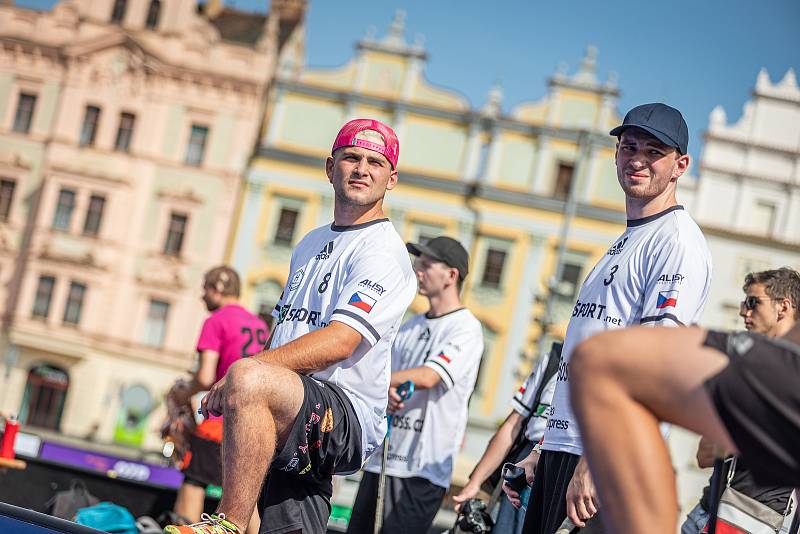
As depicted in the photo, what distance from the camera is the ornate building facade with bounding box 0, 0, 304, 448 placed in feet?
113

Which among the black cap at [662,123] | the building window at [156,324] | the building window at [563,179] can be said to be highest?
the building window at [563,179]

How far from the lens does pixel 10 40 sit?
36.2 metres

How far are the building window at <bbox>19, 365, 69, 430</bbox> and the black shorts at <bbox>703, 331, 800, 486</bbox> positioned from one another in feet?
114

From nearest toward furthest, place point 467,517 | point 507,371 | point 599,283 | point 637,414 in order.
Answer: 1. point 637,414
2. point 599,283
3. point 467,517
4. point 507,371

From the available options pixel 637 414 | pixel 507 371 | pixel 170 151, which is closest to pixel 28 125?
pixel 170 151

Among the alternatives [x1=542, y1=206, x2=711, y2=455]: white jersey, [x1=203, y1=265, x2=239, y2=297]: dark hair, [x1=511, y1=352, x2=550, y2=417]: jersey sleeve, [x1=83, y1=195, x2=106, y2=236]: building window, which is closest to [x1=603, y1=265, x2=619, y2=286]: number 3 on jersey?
[x1=542, y1=206, x2=711, y2=455]: white jersey

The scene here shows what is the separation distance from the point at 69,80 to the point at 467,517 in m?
33.9

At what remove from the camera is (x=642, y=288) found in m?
3.60

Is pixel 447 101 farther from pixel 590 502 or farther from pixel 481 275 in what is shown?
pixel 590 502

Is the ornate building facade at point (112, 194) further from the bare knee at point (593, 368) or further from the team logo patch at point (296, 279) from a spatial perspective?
the bare knee at point (593, 368)

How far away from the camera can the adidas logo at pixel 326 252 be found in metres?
4.25

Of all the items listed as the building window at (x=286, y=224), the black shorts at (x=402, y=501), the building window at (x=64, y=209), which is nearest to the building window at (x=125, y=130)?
the building window at (x=64, y=209)

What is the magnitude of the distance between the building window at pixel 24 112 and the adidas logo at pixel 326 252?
3471cm

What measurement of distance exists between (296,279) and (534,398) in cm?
157
